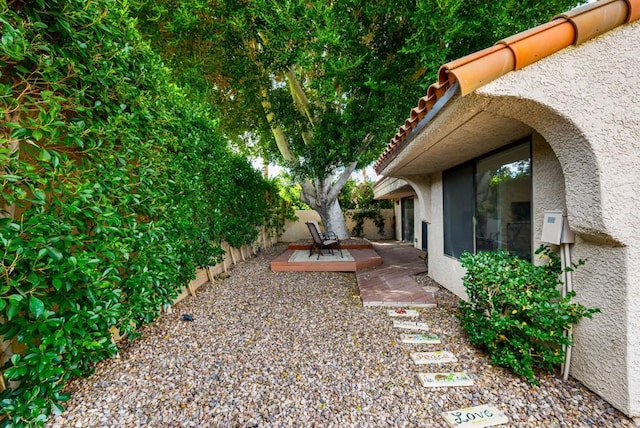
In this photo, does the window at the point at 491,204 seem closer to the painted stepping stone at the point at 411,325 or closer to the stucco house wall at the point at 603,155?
the stucco house wall at the point at 603,155

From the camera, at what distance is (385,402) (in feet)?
8.23

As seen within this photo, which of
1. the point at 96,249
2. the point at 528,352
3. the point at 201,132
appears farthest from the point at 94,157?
the point at 528,352

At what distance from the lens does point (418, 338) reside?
12.1 ft

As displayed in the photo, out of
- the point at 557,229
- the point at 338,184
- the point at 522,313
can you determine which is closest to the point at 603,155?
the point at 557,229

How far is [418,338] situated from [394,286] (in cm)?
230

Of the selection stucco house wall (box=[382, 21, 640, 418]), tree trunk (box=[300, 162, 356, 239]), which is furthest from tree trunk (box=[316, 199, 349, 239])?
stucco house wall (box=[382, 21, 640, 418])

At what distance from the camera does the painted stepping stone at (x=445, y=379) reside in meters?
2.73

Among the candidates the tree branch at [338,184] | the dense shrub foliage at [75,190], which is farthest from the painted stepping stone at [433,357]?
the tree branch at [338,184]

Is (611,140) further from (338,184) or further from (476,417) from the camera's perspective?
(338,184)

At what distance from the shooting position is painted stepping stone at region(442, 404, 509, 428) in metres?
2.24

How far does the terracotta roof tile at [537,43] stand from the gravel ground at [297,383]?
2886mm

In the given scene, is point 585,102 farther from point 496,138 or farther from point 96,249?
point 96,249

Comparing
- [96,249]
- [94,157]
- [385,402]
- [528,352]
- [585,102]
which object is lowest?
[385,402]

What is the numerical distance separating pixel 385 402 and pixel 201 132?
547cm
